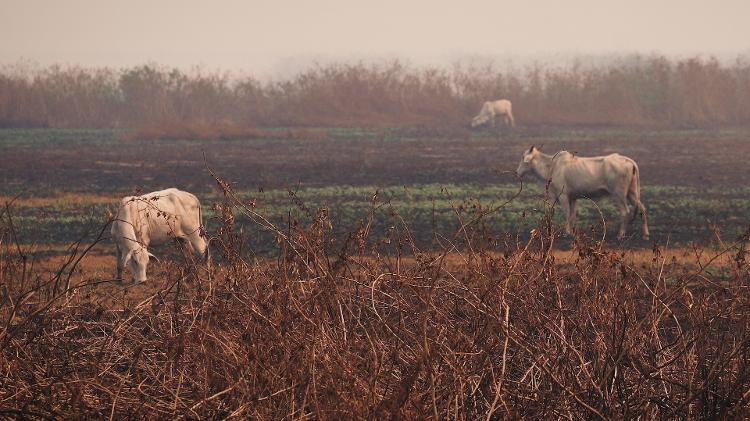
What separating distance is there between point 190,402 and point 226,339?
384mm

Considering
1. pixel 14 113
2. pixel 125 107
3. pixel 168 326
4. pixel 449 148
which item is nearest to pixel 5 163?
pixel 449 148

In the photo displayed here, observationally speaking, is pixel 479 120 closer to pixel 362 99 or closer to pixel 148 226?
pixel 362 99

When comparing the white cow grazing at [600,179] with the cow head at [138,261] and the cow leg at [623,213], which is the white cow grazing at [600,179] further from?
the cow head at [138,261]

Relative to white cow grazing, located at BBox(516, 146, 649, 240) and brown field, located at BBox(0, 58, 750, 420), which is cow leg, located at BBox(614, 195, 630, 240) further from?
brown field, located at BBox(0, 58, 750, 420)

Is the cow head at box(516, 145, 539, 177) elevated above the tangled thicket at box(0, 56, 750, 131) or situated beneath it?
elevated above

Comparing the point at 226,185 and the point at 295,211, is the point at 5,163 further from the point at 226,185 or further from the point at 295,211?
the point at 226,185

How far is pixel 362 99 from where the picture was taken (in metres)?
51.8

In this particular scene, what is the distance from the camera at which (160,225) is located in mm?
13156

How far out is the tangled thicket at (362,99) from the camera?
48406mm

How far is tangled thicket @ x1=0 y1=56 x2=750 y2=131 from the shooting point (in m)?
48.4

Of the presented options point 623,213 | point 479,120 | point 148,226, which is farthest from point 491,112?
point 148,226

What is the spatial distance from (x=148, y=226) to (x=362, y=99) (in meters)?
39.3

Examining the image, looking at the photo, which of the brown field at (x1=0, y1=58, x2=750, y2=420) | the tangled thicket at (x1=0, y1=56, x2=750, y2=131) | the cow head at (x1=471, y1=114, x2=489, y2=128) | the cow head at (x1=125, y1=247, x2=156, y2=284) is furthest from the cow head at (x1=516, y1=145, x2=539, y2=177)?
the tangled thicket at (x1=0, y1=56, x2=750, y2=131)

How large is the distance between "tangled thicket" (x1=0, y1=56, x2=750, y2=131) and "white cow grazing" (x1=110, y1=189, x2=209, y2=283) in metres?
34.3
